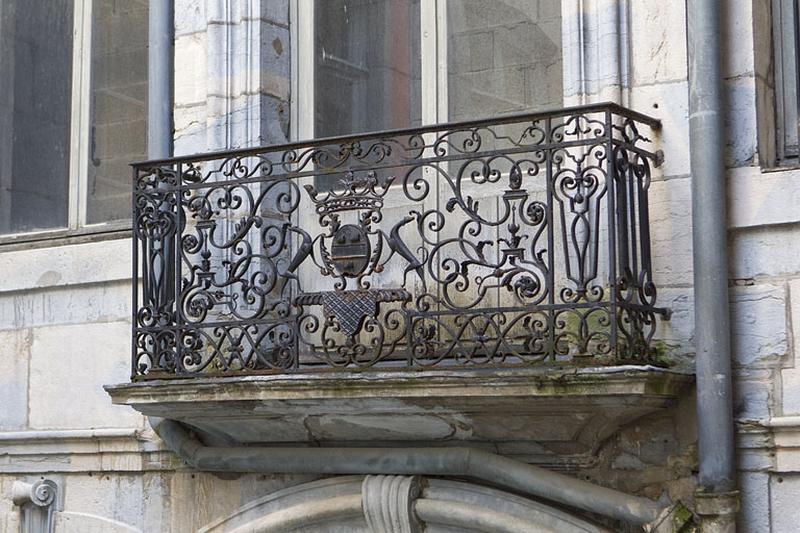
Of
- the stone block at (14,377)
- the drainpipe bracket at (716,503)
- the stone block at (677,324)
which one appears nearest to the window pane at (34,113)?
the stone block at (14,377)

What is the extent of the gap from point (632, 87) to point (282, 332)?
5.62ft

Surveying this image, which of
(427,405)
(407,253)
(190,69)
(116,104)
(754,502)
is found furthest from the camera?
(116,104)

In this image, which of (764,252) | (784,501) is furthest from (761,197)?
(784,501)

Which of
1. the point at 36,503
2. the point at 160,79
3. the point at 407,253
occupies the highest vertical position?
the point at 160,79

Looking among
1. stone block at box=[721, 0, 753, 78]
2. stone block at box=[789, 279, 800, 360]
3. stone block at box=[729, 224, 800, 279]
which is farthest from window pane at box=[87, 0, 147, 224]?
stone block at box=[789, 279, 800, 360]

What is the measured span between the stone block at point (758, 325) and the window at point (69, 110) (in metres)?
3.09

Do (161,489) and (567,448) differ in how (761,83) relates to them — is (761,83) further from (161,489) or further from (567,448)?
(161,489)

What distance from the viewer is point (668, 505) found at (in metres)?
6.04

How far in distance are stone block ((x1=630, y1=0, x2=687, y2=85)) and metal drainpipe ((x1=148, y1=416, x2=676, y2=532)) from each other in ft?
4.95

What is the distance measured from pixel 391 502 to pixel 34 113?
2.90 meters

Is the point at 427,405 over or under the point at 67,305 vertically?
under

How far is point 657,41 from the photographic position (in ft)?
20.7

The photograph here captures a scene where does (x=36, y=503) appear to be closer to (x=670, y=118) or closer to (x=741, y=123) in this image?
(x=670, y=118)

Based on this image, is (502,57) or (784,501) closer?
(784,501)
